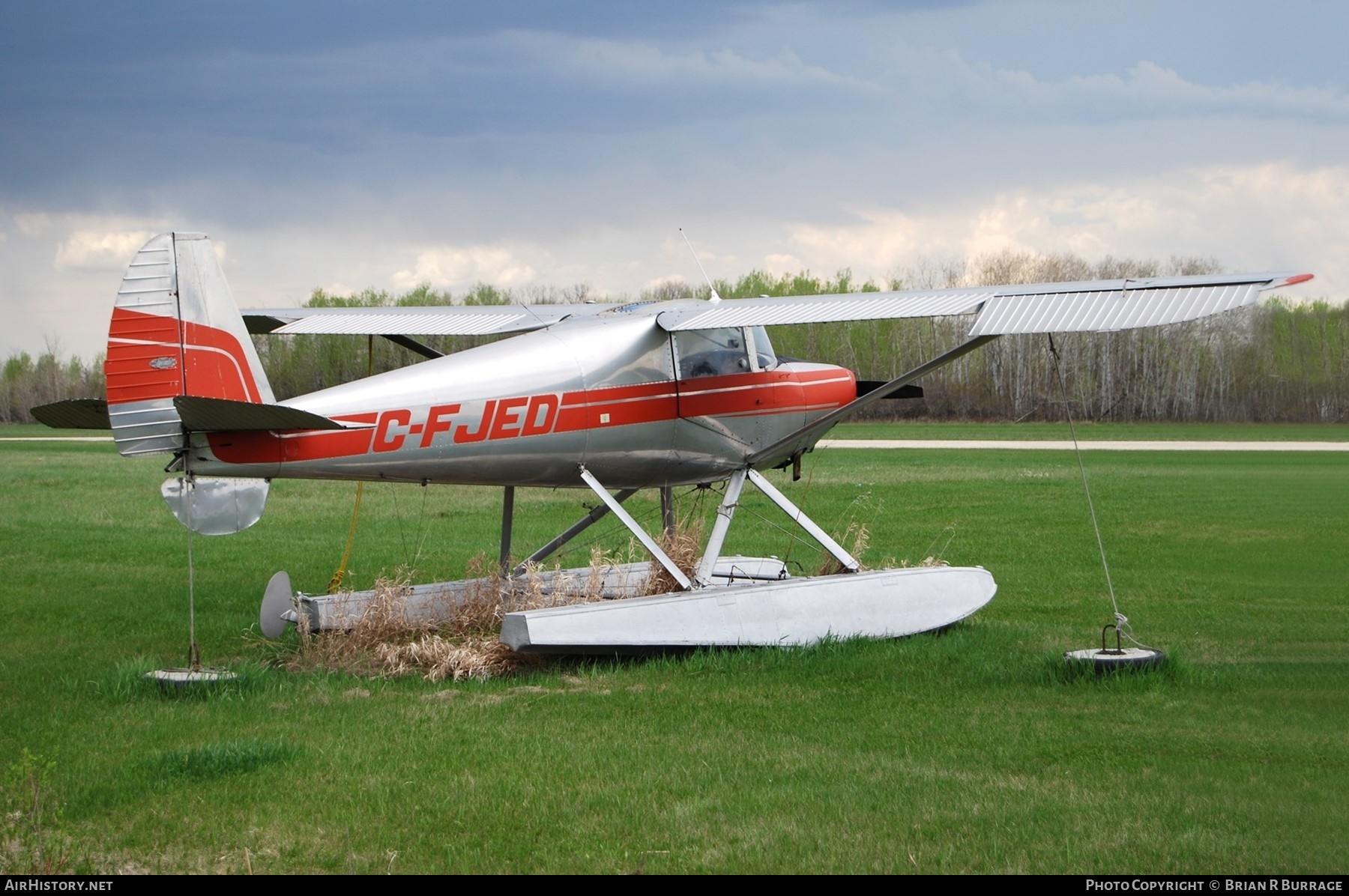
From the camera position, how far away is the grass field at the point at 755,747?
17.6 feet

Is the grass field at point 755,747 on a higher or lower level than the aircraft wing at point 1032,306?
lower

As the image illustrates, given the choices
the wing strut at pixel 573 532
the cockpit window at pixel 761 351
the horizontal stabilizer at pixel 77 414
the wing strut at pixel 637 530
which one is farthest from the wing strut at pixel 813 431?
the horizontal stabilizer at pixel 77 414

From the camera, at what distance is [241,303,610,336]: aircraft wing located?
1162 cm

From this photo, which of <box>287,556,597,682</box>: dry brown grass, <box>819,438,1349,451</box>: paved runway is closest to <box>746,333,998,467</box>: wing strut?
<box>287,556,597,682</box>: dry brown grass

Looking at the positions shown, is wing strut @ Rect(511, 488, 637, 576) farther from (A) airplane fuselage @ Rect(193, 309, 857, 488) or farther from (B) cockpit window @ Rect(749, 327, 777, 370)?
(B) cockpit window @ Rect(749, 327, 777, 370)

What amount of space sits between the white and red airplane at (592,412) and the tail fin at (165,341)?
11 millimetres

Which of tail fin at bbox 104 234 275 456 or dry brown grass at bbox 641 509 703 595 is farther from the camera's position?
dry brown grass at bbox 641 509 703 595

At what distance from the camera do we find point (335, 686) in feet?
28.0

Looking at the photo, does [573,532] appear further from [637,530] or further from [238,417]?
[238,417]

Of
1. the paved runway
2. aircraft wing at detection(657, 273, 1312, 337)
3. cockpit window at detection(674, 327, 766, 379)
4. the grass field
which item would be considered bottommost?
the paved runway

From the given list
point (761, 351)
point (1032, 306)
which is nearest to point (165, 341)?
point (761, 351)

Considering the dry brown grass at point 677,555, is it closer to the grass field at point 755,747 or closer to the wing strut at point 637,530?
the wing strut at point 637,530

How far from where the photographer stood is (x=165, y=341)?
8.16 m

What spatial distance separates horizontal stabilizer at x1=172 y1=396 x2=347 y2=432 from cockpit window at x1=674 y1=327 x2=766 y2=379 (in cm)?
316
